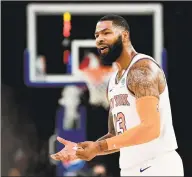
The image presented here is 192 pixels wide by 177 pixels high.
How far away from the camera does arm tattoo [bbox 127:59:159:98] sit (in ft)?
12.7

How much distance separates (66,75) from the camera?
896 cm

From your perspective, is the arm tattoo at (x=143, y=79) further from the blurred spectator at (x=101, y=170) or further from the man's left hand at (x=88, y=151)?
the blurred spectator at (x=101, y=170)

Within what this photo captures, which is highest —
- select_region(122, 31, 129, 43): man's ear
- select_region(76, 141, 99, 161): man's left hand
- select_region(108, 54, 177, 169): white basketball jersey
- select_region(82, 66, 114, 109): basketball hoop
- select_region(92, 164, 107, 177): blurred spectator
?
select_region(82, 66, 114, 109): basketball hoop

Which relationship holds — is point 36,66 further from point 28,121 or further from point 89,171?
point 89,171

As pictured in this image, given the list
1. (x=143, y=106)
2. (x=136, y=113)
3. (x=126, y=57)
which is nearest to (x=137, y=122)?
(x=136, y=113)

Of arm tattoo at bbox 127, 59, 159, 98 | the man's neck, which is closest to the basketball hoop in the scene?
the man's neck

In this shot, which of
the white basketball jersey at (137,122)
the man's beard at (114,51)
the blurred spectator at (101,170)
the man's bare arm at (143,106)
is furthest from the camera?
the blurred spectator at (101,170)

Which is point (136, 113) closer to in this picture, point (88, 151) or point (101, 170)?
point (88, 151)

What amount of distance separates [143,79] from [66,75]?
5149mm

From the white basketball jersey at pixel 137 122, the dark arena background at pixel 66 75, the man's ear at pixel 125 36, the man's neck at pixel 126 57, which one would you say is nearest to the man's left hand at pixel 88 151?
the white basketball jersey at pixel 137 122

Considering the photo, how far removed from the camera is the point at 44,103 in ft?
29.3

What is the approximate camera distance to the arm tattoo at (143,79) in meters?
3.86

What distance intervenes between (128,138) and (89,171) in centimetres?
513

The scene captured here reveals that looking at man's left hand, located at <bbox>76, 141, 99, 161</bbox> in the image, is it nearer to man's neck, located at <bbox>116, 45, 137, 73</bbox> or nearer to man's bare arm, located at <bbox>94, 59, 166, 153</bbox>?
man's bare arm, located at <bbox>94, 59, 166, 153</bbox>
